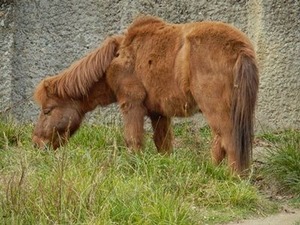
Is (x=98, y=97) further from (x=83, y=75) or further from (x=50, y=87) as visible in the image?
(x=50, y=87)

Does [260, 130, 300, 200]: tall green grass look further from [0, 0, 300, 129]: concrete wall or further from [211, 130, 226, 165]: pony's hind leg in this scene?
[0, 0, 300, 129]: concrete wall

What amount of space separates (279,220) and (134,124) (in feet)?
7.30

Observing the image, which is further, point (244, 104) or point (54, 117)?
point (54, 117)

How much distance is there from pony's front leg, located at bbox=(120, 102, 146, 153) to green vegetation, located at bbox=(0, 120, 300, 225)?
20 centimetres

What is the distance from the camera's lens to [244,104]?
798 centimetres

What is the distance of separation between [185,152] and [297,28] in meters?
3.07

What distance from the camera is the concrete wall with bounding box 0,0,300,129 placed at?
1080 centimetres

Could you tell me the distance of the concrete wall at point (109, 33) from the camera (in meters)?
10.8

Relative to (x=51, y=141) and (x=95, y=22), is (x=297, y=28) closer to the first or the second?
(x=95, y=22)

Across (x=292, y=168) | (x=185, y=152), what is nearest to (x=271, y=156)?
(x=292, y=168)

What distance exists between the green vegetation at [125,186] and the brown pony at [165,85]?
0.27 m

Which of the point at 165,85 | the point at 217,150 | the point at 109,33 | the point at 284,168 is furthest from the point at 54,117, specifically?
the point at 284,168

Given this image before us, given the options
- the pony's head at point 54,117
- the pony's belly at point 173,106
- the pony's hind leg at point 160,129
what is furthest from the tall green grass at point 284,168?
the pony's head at point 54,117

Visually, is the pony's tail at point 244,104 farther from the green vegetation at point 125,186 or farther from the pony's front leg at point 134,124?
the pony's front leg at point 134,124
